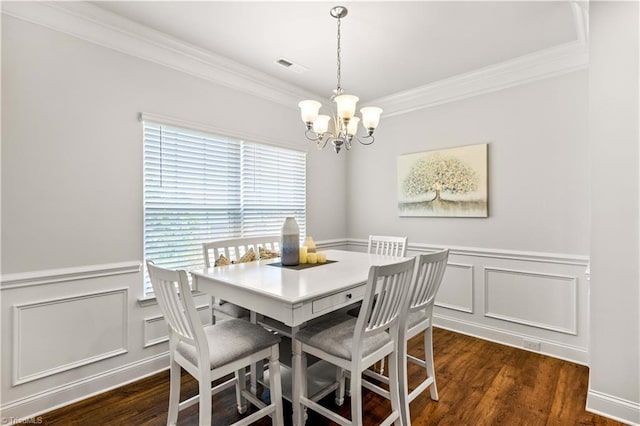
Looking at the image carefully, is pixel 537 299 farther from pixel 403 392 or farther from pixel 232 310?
pixel 232 310

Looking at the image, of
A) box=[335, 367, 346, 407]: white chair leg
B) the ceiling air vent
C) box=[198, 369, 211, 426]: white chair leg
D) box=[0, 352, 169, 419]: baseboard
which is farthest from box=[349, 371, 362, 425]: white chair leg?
the ceiling air vent

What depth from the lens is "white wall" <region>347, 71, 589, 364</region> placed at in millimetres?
2771

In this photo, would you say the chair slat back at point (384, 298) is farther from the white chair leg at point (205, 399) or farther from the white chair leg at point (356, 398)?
the white chair leg at point (205, 399)

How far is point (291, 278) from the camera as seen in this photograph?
1971mm

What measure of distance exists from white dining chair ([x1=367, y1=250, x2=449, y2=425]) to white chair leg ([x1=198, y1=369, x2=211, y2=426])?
3.13 ft

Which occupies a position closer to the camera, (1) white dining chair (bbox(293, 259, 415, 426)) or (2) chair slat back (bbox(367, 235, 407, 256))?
(1) white dining chair (bbox(293, 259, 415, 426))

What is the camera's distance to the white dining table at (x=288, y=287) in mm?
1602

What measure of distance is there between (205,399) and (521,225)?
302cm

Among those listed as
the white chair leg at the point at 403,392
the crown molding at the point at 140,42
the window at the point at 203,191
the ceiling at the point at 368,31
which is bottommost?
the white chair leg at the point at 403,392

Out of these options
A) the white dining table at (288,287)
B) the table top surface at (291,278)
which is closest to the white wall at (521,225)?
the table top surface at (291,278)

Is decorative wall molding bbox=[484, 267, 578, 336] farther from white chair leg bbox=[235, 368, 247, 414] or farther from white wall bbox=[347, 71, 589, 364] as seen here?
white chair leg bbox=[235, 368, 247, 414]

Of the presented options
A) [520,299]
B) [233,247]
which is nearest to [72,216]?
[233,247]

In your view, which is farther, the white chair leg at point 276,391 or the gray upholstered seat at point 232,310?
the gray upholstered seat at point 232,310

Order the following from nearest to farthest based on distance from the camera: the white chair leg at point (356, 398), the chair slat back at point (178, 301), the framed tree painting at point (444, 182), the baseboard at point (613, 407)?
the chair slat back at point (178, 301) → the white chair leg at point (356, 398) → the baseboard at point (613, 407) → the framed tree painting at point (444, 182)
